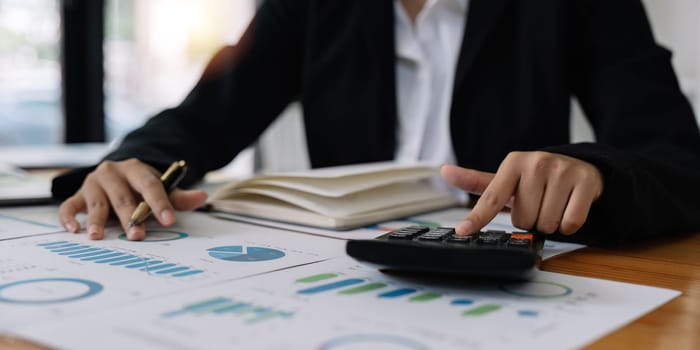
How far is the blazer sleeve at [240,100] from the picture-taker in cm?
105

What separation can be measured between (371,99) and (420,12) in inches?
7.3

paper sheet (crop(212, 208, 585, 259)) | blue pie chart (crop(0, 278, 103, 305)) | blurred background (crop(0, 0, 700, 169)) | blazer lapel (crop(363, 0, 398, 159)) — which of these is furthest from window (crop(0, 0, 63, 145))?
blue pie chart (crop(0, 278, 103, 305))

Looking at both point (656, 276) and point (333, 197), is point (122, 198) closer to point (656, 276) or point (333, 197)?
point (333, 197)

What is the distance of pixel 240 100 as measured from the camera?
124 centimetres

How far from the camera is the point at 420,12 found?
1232 millimetres

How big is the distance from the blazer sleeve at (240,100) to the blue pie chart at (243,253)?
1.18ft

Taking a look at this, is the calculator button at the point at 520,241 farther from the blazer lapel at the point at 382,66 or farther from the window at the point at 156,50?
the window at the point at 156,50

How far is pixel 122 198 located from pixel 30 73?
2348 millimetres

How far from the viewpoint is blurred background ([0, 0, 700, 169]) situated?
263 centimetres

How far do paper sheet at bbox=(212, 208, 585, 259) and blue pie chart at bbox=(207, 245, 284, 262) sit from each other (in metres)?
0.10

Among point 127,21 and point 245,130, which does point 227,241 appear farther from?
point 127,21

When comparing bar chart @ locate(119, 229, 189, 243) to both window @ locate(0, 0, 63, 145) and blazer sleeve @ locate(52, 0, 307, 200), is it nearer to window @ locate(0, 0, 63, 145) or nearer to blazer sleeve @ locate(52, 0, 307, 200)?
blazer sleeve @ locate(52, 0, 307, 200)

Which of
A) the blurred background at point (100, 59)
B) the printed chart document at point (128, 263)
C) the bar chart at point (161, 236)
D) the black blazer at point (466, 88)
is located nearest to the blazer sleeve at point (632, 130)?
the black blazer at point (466, 88)

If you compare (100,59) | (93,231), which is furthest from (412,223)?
(100,59)
